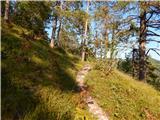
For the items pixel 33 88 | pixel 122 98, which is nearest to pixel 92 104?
pixel 122 98

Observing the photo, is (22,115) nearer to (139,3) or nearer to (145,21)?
(139,3)

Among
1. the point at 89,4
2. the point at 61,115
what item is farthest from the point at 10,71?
the point at 89,4

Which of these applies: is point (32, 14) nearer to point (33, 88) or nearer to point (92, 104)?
point (92, 104)

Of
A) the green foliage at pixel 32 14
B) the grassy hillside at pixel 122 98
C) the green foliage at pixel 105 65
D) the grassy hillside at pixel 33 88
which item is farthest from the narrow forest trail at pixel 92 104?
the green foliage at pixel 32 14

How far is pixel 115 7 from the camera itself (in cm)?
2245

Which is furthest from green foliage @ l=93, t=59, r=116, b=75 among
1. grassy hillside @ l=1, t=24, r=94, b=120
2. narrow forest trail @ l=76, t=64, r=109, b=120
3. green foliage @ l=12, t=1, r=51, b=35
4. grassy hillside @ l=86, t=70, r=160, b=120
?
green foliage @ l=12, t=1, r=51, b=35

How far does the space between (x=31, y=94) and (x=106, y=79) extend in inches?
393

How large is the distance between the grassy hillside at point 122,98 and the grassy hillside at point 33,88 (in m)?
1.47

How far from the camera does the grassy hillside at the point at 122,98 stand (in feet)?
44.6

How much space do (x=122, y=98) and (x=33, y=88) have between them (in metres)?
6.46

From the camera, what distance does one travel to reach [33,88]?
10.2 metres

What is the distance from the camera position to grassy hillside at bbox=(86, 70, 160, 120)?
13.6 metres

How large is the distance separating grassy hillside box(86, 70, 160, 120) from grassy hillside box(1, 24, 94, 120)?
147 cm

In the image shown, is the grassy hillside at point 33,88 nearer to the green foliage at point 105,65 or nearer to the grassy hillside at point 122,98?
the grassy hillside at point 122,98
